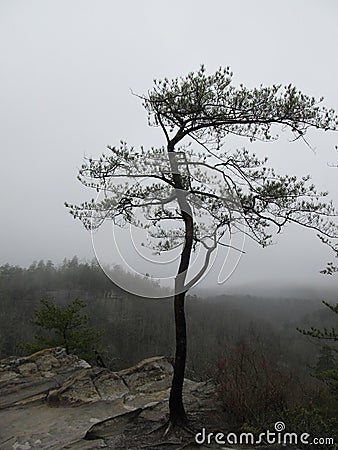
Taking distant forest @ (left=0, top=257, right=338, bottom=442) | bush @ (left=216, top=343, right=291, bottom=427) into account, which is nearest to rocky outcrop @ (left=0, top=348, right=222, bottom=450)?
bush @ (left=216, top=343, right=291, bottom=427)

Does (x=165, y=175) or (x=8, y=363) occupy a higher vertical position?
(x=165, y=175)

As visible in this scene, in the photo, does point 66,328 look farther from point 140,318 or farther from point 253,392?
point 140,318

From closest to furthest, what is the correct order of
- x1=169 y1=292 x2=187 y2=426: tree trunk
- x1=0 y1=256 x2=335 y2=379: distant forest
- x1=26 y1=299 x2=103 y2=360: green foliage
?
x1=169 y1=292 x2=187 y2=426: tree trunk < x1=26 y1=299 x2=103 y2=360: green foliage < x1=0 y1=256 x2=335 y2=379: distant forest

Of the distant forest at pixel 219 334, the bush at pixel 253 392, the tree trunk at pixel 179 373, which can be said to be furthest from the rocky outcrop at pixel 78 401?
the distant forest at pixel 219 334

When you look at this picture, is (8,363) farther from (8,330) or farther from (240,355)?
(8,330)

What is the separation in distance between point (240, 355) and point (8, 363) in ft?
17.1

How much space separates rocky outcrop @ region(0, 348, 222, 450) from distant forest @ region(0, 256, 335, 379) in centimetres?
980

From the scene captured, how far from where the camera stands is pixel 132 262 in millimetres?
4500

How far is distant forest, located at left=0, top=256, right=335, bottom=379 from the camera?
1898 cm

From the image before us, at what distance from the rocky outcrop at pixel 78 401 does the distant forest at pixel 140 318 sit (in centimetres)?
980

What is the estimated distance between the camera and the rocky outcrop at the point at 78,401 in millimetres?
4529

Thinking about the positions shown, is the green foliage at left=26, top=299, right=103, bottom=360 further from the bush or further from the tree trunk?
the tree trunk

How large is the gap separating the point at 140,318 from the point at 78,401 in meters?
21.9

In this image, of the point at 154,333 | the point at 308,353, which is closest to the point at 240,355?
the point at 308,353
